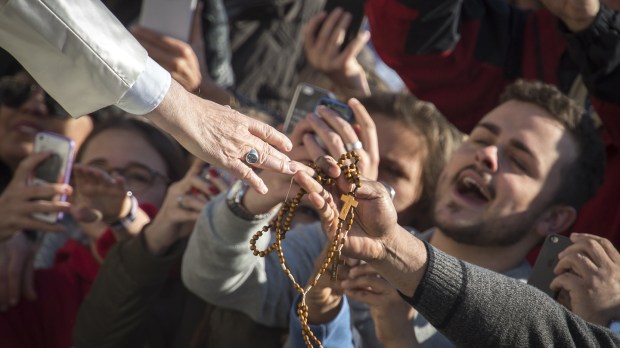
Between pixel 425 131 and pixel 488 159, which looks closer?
pixel 488 159

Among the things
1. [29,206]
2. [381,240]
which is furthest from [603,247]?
[29,206]

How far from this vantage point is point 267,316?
9.37ft

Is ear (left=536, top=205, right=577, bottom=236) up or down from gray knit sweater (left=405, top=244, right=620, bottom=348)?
down

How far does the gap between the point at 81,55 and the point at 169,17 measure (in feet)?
5.11

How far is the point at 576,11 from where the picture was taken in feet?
9.02

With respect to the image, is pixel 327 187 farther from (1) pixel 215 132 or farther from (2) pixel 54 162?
(2) pixel 54 162

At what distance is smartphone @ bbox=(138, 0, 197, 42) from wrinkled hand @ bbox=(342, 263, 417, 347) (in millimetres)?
1435

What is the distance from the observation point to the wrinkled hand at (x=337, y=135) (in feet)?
8.30

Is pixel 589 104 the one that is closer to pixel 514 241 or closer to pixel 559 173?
pixel 559 173

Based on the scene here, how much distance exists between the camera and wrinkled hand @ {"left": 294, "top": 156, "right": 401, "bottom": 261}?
2.09m

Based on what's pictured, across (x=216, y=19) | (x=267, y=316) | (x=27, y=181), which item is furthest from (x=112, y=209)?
(x=216, y=19)

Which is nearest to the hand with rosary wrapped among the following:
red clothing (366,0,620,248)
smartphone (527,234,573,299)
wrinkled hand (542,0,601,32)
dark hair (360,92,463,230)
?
smartphone (527,234,573,299)

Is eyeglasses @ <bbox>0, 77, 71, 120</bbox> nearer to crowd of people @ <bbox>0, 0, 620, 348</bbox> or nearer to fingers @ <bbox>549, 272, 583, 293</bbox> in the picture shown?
crowd of people @ <bbox>0, 0, 620, 348</bbox>

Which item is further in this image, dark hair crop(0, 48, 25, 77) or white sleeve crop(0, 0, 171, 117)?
dark hair crop(0, 48, 25, 77)
